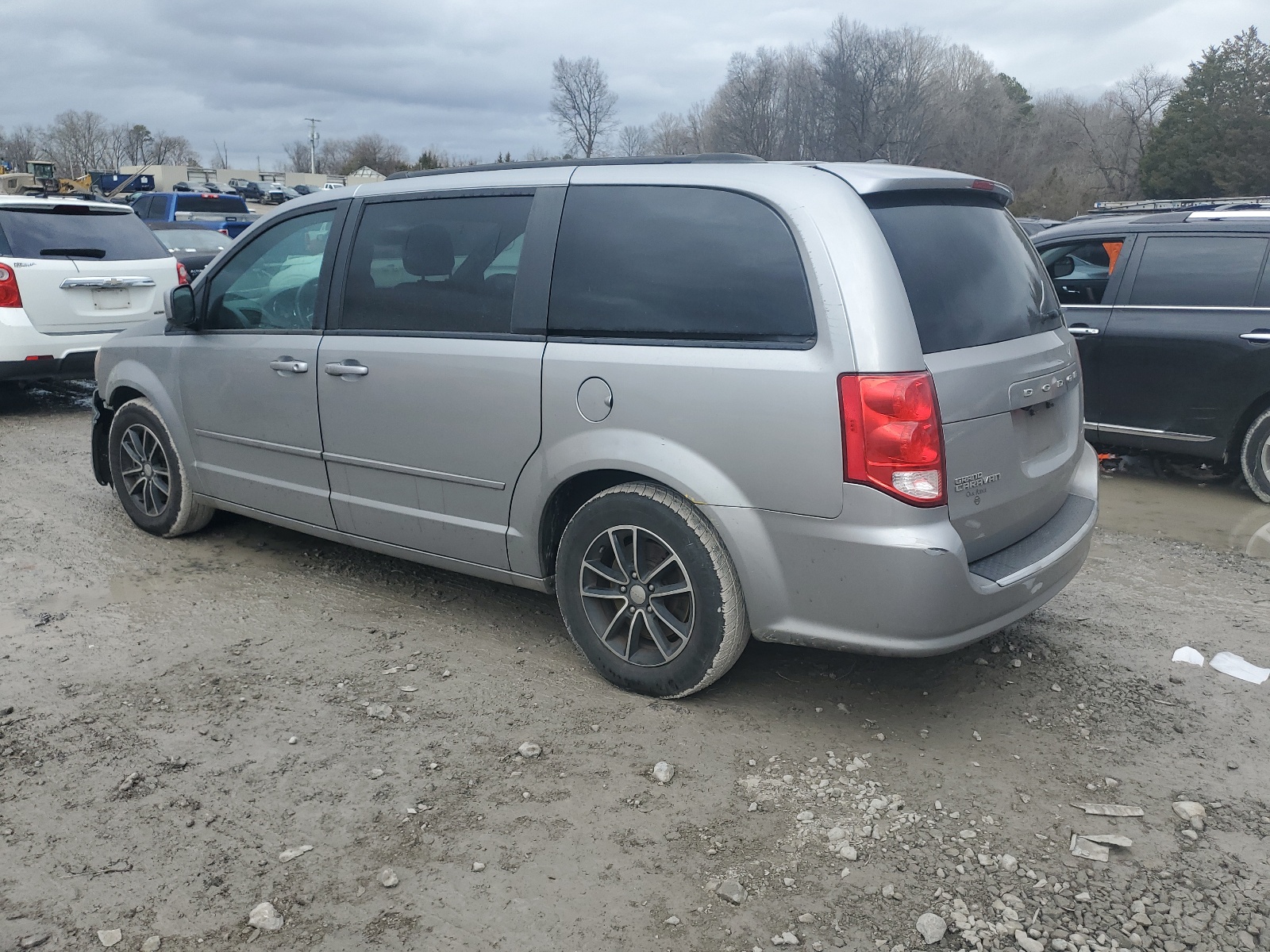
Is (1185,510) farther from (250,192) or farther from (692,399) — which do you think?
(250,192)

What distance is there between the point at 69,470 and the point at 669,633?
5.33 meters

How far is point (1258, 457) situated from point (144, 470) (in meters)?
6.60

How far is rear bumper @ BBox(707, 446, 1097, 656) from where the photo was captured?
3.06m

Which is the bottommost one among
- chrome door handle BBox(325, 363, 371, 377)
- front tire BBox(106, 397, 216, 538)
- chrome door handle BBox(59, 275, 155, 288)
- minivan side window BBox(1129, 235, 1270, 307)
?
front tire BBox(106, 397, 216, 538)

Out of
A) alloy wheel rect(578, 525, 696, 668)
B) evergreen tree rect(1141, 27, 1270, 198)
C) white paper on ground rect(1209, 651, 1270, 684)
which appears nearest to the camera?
alloy wheel rect(578, 525, 696, 668)

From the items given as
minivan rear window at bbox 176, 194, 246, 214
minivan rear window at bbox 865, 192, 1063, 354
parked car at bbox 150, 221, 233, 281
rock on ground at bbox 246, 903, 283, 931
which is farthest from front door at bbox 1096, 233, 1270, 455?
minivan rear window at bbox 176, 194, 246, 214

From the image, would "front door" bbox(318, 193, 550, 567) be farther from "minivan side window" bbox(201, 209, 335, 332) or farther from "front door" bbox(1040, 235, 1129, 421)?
"front door" bbox(1040, 235, 1129, 421)

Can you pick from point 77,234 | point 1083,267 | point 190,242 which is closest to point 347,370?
point 1083,267

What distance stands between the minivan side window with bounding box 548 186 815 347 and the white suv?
21.4 feet

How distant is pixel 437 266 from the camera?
162 inches

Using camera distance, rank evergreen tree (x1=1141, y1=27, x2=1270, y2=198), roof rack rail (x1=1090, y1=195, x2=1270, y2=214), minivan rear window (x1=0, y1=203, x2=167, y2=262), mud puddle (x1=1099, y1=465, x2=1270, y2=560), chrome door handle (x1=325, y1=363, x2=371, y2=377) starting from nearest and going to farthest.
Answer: chrome door handle (x1=325, y1=363, x2=371, y2=377) → mud puddle (x1=1099, y1=465, x2=1270, y2=560) → roof rack rail (x1=1090, y1=195, x2=1270, y2=214) → minivan rear window (x1=0, y1=203, x2=167, y2=262) → evergreen tree (x1=1141, y1=27, x2=1270, y2=198)

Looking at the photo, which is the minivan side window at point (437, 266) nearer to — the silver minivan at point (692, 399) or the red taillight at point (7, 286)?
the silver minivan at point (692, 399)

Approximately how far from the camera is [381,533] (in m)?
4.42

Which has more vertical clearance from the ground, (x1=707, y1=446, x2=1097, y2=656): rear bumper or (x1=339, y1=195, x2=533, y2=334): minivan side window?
(x1=339, y1=195, x2=533, y2=334): minivan side window
